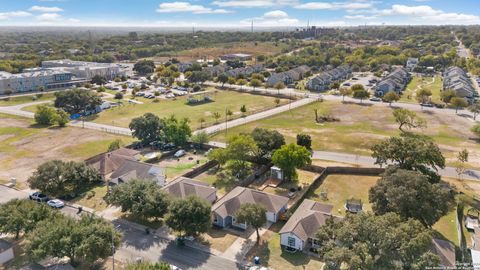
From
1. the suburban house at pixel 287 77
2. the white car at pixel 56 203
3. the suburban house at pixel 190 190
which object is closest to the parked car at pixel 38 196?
the white car at pixel 56 203

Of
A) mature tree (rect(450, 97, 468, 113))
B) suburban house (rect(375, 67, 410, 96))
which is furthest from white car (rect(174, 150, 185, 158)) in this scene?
suburban house (rect(375, 67, 410, 96))

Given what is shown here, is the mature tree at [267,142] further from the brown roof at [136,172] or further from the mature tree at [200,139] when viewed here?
the brown roof at [136,172]

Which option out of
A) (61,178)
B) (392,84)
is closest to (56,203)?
(61,178)

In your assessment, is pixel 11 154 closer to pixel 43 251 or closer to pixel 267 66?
pixel 43 251

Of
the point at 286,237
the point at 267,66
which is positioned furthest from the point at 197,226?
the point at 267,66

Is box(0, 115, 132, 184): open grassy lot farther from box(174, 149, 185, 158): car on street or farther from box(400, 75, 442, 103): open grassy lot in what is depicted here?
box(400, 75, 442, 103): open grassy lot
